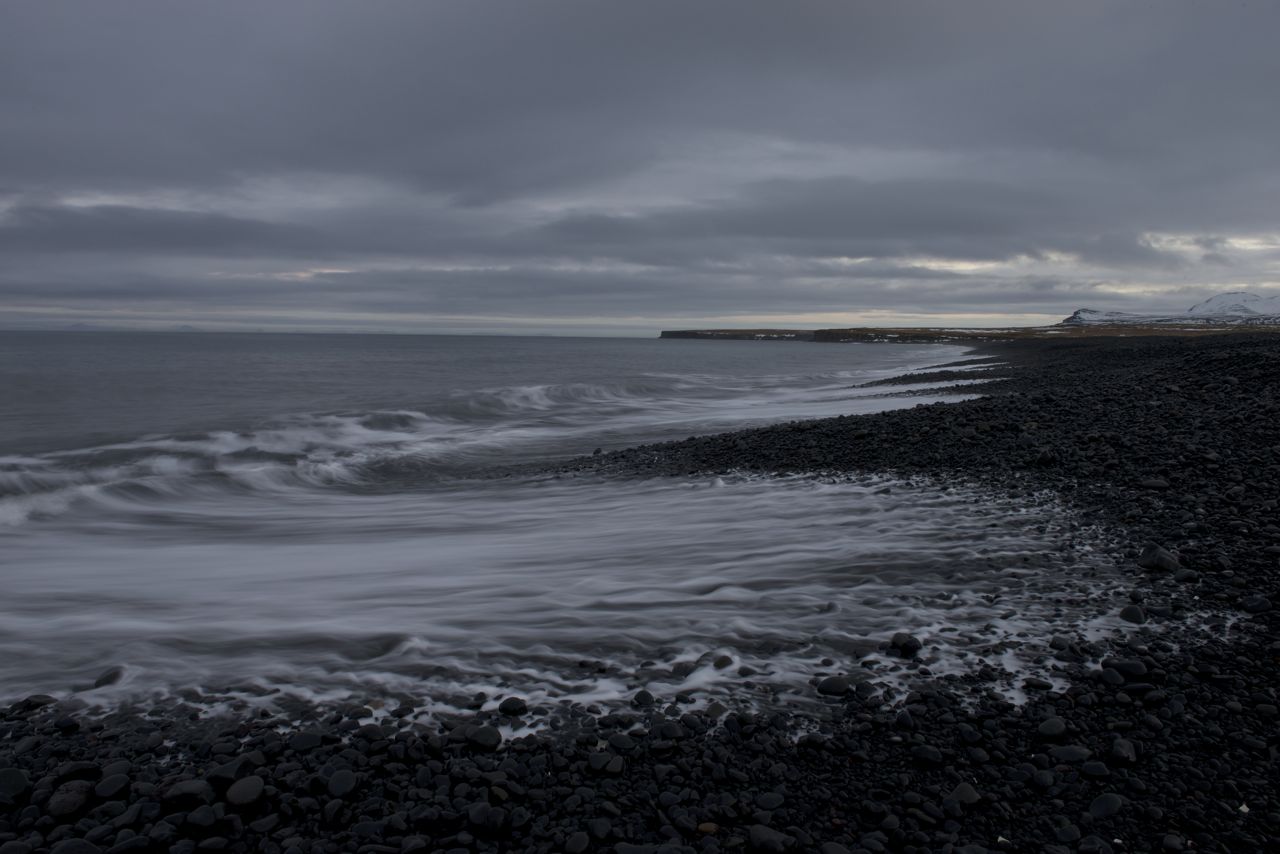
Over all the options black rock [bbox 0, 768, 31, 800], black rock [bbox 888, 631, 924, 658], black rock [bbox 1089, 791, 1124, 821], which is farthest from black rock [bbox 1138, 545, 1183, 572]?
black rock [bbox 0, 768, 31, 800]

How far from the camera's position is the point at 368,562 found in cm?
842

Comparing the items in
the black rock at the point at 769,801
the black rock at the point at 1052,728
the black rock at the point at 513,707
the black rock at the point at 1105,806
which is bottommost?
the black rock at the point at 513,707

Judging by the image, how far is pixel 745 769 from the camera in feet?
11.8

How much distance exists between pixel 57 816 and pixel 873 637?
4455 millimetres

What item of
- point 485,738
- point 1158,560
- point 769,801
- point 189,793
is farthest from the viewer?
point 1158,560

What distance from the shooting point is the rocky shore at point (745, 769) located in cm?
315

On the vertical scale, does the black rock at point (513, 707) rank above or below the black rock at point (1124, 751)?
below

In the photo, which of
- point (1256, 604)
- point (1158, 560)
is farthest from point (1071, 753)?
point (1158, 560)

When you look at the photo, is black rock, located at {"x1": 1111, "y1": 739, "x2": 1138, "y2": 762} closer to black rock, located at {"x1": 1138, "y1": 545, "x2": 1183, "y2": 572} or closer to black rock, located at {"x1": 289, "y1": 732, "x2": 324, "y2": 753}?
black rock, located at {"x1": 1138, "y1": 545, "x2": 1183, "y2": 572}

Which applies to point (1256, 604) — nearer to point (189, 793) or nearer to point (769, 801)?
point (769, 801)

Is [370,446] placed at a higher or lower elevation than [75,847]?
lower

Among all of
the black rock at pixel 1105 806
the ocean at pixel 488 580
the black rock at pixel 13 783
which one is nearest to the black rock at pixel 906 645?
the ocean at pixel 488 580

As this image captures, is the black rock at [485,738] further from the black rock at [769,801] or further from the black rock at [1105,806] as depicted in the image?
the black rock at [1105,806]

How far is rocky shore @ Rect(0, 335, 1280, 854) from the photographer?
3.15m
